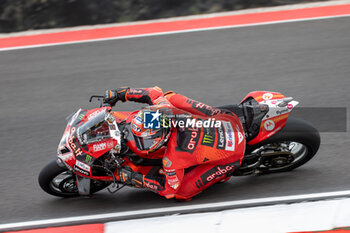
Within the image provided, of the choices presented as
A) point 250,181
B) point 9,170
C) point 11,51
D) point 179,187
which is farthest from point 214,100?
point 11,51

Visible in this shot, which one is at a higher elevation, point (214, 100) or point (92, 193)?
point (214, 100)

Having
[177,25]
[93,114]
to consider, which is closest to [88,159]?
[93,114]

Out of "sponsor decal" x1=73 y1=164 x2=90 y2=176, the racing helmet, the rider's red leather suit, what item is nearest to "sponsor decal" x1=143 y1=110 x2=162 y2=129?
the racing helmet

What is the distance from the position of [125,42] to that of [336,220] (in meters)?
5.87

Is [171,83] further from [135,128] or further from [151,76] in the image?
[135,128]

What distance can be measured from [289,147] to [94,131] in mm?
2117

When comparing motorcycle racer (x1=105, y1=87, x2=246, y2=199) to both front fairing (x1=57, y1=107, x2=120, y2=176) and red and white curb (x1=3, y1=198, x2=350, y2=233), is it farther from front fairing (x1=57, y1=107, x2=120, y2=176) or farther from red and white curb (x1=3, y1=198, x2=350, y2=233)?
red and white curb (x1=3, y1=198, x2=350, y2=233)

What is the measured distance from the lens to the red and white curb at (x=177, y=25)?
9.35 meters

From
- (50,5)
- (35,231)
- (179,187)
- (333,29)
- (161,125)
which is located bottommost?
(35,231)

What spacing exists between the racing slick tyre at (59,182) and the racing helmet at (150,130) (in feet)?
2.99

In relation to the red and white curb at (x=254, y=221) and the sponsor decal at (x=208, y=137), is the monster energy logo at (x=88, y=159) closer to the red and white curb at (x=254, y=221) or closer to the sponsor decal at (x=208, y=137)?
the red and white curb at (x=254, y=221)

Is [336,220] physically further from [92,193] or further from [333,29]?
[333,29]

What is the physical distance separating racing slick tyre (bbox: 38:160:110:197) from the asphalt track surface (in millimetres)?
135

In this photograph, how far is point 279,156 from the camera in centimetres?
514
